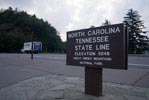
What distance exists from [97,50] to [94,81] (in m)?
1.09

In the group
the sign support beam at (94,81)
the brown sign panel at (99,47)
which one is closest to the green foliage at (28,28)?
the brown sign panel at (99,47)

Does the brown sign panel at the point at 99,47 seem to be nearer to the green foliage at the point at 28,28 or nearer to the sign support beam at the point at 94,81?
the sign support beam at the point at 94,81

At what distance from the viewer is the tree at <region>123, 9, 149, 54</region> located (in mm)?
55031

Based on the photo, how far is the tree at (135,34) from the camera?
55.0 meters

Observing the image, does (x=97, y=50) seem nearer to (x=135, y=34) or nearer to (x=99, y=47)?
(x=99, y=47)

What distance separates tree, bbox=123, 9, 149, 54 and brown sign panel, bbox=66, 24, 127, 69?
4868 cm

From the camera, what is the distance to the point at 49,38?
8825 cm

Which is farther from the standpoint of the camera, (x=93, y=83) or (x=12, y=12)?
(x=12, y=12)

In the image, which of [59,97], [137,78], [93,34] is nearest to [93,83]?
[59,97]

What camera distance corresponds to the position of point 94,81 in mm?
6559

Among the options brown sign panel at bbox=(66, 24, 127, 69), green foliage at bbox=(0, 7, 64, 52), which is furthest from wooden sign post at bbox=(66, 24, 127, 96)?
green foliage at bbox=(0, 7, 64, 52)

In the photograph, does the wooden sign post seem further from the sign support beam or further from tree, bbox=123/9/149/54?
tree, bbox=123/9/149/54

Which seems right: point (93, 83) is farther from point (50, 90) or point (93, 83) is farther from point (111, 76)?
point (111, 76)

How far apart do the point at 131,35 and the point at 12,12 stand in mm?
62820
